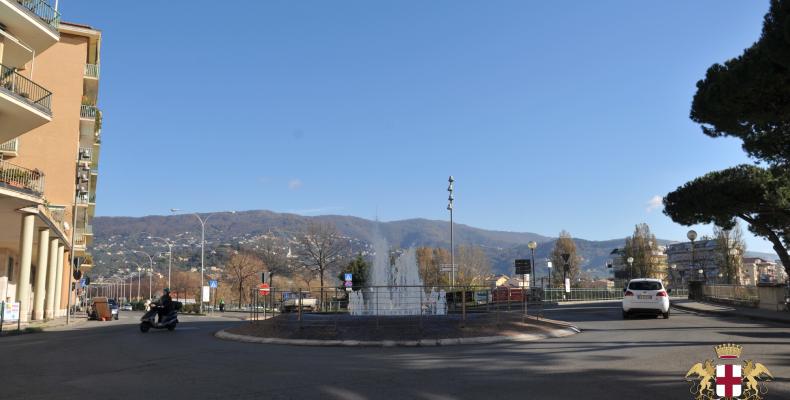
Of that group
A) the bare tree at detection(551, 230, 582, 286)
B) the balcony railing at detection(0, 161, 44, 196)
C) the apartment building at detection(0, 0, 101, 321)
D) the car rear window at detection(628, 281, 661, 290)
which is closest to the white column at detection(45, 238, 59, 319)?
the apartment building at detection(0, 0, 101, 321)

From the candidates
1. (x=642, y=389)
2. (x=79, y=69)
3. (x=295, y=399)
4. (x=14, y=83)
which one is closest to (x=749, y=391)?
(x=642, y=389)

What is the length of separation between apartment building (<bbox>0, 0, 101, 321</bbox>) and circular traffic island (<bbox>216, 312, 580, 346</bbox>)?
48.8 feet

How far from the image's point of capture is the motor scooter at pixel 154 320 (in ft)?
68.2

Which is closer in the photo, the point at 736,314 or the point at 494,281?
the point at 736,314

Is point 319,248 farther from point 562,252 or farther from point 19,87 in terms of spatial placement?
point 562,252

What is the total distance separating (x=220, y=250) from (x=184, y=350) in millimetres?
163013

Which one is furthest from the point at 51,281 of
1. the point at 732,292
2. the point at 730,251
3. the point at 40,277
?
the point at 730,251

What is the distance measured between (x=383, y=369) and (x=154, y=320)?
553 inches

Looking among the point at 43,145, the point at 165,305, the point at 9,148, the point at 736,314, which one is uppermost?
the point at 43,145

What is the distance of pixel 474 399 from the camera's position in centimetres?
719

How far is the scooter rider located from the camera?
2094 centimetres

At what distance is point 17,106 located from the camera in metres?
24.8

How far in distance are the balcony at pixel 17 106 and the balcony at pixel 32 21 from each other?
187 cm

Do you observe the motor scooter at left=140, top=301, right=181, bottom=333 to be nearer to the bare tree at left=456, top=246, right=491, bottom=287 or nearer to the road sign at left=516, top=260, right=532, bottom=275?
the road sign at left=516, top=260, right=532, bottom=275
